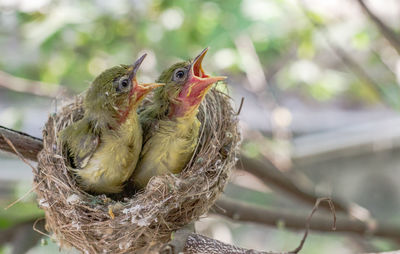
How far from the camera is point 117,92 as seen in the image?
82.4 inches

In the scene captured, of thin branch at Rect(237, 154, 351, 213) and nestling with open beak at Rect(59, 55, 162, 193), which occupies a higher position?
nestling with open beak at Rect(59, 55, 162, 193)

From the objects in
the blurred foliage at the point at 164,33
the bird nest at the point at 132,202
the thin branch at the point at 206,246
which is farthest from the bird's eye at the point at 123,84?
the blurred foliage at the point at 164,33

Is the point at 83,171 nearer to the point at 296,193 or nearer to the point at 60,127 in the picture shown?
the point at 60,127

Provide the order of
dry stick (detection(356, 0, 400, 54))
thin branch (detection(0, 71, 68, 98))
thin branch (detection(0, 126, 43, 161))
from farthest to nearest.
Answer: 1. thin branch (detection(0, 71, 68, 98))
2. dry stick (detection(356, 0, 400, 54))
3. thin branch (detection(0, 126, 43, 161))

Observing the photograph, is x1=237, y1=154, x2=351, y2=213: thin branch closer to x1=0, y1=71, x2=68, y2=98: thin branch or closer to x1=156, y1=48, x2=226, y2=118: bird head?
x1=156, y1=48, x2=226, y2=118: bird head

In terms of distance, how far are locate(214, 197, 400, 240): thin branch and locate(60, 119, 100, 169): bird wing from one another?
0.76 m

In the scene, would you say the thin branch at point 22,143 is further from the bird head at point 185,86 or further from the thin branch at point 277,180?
the thin branch at point 277,180

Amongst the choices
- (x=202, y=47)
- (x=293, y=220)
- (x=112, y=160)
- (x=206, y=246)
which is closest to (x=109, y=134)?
(x=112, y=160)

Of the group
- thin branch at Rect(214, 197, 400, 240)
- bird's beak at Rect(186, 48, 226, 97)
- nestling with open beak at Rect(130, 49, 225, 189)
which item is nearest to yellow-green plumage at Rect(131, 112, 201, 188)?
nestling with open beak at Rect(130, 49, 225, 189)

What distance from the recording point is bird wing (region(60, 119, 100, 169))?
2129 millimetres

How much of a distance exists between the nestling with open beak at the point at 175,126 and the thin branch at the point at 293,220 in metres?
0.52

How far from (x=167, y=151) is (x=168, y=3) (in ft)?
5.44

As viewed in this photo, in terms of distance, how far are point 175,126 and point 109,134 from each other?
0.87 ft

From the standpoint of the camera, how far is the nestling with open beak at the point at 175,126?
2164mm
